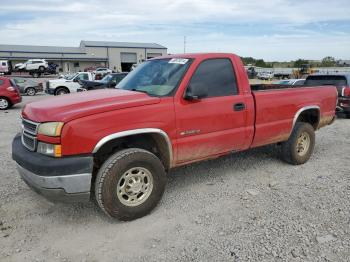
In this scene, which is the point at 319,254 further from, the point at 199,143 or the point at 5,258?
the point at 5,258

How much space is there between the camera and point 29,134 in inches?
152

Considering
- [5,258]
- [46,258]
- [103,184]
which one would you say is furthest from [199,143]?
[5,258]

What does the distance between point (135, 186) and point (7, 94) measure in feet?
43.6

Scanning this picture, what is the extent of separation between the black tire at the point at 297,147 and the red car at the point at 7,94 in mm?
13026

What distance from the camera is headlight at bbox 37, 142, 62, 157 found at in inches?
137

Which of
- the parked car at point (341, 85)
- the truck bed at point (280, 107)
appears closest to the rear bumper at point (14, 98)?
the parked car at point (341, 85)

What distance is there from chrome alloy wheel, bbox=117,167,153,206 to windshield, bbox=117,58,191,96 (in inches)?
39.5

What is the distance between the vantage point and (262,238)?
140 inches

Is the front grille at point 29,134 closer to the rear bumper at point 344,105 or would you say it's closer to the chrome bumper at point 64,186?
the chrome bumper at point 64,186

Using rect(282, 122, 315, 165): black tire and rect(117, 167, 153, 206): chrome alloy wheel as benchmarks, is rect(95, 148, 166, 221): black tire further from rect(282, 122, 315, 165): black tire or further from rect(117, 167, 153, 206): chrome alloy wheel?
rect(282, 122, 315, 165): black tire

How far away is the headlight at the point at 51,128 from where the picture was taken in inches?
136

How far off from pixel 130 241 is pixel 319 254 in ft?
6.00

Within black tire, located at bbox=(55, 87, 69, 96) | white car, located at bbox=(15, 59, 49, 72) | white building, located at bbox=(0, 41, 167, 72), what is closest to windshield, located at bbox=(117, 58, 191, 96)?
black tire, located at bbox=(55, 87, 69, 96)

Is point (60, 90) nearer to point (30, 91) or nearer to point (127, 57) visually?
point (30, 91)
